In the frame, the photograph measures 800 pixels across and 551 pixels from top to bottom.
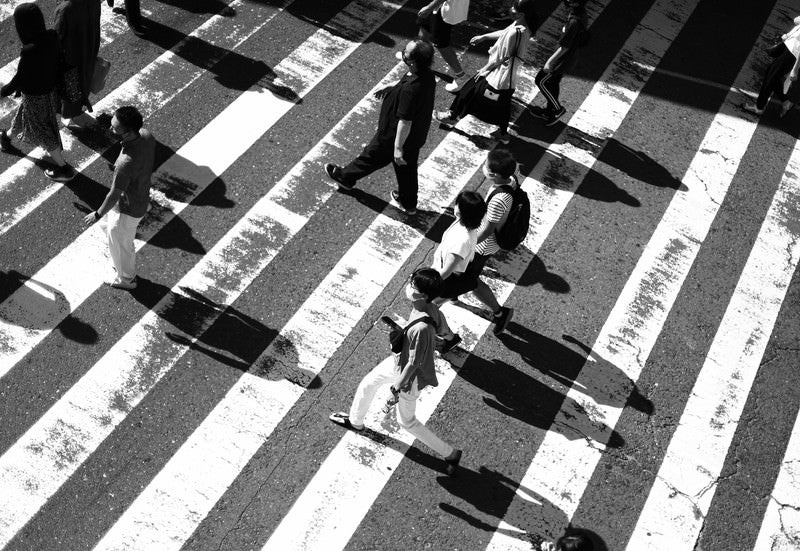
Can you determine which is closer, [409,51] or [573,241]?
[409,51]

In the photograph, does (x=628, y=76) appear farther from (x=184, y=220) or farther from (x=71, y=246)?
(x=71, y=246)

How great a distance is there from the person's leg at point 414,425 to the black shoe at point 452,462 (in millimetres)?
46

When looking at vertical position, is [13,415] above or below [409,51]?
below

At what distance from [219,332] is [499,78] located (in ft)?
13.4

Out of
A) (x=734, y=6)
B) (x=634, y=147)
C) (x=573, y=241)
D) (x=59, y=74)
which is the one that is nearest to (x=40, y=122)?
(x=59, y=74)

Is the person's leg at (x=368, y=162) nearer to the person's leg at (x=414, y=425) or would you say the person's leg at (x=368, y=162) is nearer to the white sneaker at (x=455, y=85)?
the white sneaker at (x=455, y=85)

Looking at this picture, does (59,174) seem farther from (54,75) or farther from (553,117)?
(553,117)

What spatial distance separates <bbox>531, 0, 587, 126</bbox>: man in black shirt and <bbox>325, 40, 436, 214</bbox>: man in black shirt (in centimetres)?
191

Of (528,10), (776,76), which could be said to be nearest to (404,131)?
(528,10)

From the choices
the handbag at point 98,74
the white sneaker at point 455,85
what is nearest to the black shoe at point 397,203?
the white sneaker at point 455,85

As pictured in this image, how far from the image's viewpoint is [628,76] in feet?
38.2

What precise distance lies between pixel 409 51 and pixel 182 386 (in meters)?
3.64

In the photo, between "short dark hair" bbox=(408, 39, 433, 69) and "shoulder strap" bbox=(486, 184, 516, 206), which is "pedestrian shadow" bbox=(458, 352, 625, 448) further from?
"short dark hair" bbox=(408, 39, 433, 69)

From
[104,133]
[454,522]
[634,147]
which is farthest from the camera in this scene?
[634,147]
